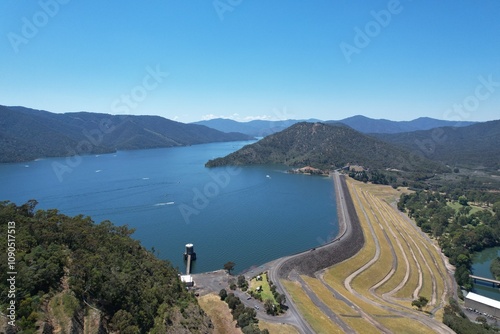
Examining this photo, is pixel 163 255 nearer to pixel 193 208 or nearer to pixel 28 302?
pixel 193 208

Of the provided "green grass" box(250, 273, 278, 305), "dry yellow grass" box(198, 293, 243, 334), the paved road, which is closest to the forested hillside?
"dry yellow grass" box(198, 293, 243, 334)

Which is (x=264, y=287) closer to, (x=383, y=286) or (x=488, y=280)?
(x=383, y=286)

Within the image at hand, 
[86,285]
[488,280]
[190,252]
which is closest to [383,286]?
[488,280]

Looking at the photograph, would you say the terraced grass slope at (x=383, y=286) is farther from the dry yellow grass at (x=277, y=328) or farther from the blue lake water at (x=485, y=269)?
the blue lake water at (x=485, y=269)

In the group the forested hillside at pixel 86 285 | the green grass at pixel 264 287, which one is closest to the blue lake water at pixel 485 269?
the green grass at pixel 264 287

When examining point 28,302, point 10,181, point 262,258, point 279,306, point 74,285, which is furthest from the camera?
point 10,181

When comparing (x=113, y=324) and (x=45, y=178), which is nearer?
(x=113, y=324)

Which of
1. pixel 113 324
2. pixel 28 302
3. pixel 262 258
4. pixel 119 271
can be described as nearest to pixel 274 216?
pixel 262 258
